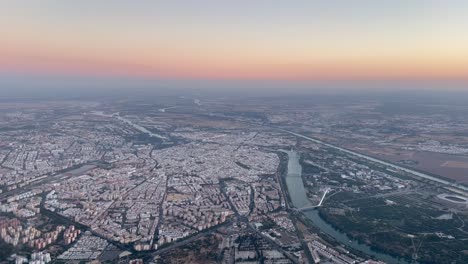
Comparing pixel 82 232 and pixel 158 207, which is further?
pixel 158 207

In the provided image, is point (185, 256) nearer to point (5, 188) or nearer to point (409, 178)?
point (5, 188)

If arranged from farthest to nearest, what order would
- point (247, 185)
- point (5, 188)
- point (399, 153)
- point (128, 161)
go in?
point (399, 153)
point (128, 161)
point (247, 185)
point (5, 188)

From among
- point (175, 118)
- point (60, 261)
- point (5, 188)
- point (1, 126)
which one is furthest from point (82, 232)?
point (175, 118)

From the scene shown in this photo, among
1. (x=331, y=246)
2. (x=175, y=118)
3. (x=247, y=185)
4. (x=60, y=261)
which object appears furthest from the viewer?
(x=175, y=118)

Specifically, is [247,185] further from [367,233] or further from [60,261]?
[60,261]

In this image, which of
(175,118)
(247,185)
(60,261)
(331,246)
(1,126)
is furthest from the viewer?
(175,118)

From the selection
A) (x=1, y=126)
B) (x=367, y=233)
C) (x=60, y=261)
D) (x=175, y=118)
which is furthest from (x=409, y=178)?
(x=1, y=126)
